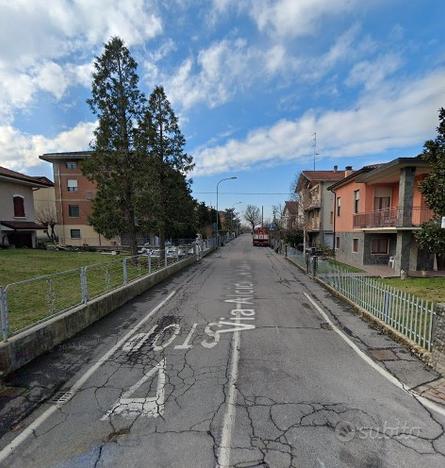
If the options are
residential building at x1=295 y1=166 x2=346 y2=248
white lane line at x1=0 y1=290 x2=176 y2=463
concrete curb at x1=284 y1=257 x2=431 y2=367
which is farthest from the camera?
residential building at x1=295 y1=166 x2=346 y2=248

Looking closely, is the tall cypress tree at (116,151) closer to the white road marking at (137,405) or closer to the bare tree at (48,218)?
the white road marking at (137,405)

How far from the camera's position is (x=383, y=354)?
18.2 feet

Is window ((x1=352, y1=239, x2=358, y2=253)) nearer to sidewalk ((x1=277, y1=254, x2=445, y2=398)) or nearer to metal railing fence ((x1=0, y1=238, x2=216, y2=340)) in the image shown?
sidewalk ((x1=277, y1=254, x2=445, y2=398))

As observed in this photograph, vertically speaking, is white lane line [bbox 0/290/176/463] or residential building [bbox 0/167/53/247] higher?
residential building [bbox 0/167/53/247]

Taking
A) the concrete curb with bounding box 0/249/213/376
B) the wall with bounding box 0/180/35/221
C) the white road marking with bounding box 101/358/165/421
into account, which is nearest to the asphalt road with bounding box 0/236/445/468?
the white road marking with bounding box 101/358/165/421

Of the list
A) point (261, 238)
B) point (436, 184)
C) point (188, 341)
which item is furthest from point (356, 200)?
point (261, 238)

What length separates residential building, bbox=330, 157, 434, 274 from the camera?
49.8 ft

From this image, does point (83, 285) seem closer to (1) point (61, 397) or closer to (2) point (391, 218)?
(1) point (61, 397)

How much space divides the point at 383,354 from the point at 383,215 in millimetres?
13868

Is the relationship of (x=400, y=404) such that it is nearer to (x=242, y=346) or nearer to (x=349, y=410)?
(x=349, y=410)

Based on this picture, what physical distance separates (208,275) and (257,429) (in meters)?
12.6

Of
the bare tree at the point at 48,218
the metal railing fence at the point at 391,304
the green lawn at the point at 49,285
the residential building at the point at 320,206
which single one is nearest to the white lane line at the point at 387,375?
the metal railing fence at the point at 391,304

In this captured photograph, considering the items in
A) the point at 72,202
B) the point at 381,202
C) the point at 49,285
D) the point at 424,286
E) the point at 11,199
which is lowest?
the point at 424,286

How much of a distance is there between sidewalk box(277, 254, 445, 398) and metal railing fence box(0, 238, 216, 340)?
632 cm
